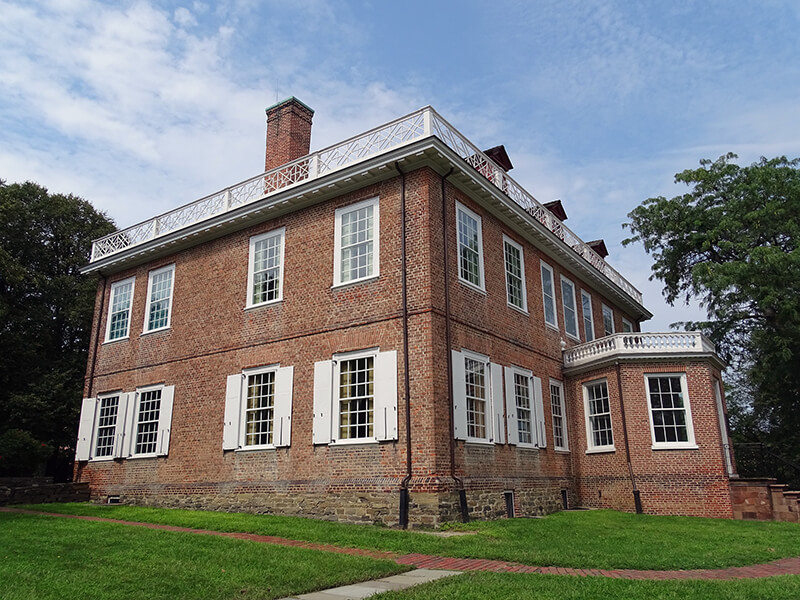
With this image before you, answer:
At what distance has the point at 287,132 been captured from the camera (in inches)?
768

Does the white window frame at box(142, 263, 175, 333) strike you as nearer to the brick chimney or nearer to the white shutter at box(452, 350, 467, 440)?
the brick chimney

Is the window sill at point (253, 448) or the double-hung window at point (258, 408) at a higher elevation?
the double-hung window at point (258, 408)

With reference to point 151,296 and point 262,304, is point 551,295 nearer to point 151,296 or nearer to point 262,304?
point 262,304

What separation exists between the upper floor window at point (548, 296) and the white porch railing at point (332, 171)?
1.31m

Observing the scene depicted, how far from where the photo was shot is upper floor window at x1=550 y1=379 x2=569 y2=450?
17875 millimetres

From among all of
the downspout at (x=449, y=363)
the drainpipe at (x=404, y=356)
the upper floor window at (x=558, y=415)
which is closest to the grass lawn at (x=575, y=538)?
the downspout at (x=449, y=363)

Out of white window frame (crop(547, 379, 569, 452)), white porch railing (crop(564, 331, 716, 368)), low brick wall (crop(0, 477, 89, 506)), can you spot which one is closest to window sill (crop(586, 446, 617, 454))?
white window frame (crop(547, 379, 569, 452))

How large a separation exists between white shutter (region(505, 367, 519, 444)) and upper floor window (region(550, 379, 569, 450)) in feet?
8.15

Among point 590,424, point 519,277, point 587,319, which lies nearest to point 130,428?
point 519,277

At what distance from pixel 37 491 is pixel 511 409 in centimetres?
1313

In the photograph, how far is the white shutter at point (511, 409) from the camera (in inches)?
605

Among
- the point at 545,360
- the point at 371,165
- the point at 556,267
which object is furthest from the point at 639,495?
the point at 371,165

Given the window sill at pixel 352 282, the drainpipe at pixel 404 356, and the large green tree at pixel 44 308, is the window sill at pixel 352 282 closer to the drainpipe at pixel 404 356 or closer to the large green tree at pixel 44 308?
the drainpipe at pixel 404 356

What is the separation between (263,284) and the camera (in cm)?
1662
